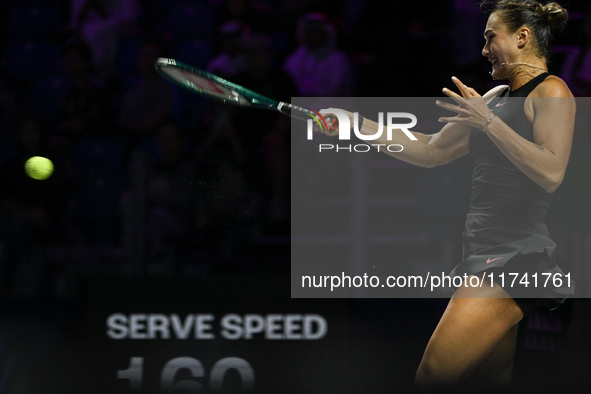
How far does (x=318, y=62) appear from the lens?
115 inches

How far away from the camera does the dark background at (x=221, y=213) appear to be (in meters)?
2.27

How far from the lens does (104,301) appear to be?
2.31m

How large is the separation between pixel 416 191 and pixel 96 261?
4.21 ft

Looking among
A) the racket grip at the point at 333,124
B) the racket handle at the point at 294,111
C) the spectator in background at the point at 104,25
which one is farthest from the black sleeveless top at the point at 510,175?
the spectator in background at the point at 104,25

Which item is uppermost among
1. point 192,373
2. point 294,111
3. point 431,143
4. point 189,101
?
point 189,101

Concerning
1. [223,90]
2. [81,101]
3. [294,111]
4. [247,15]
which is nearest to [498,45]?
[294,111]

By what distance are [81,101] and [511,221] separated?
2043 millimetres

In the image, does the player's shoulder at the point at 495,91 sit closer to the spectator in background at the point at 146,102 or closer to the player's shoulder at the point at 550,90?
the player's shoulder at the point at 550,90

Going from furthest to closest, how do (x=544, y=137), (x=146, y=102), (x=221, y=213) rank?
1. (x=146, y=102)
2. (x=221, y=213)
3. (x=544, y=137)

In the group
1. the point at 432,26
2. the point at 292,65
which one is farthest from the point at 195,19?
the point at 432,26

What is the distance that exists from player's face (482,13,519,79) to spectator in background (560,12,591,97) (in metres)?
0.30

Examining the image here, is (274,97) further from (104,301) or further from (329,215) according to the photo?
(104,301)

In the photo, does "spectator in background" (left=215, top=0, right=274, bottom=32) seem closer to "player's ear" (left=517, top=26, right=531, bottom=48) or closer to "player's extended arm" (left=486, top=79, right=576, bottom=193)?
"player's ear" (left=517, top=26, right=531, bottom=48)

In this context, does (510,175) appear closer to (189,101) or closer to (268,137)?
(268,137)
